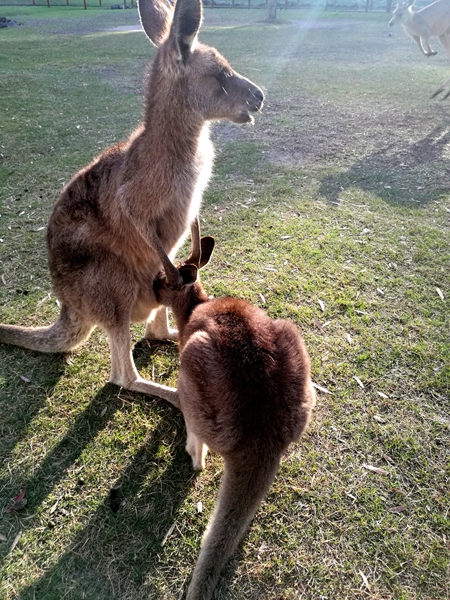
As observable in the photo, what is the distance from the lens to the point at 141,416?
244 centimetres

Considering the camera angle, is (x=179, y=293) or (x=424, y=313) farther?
(x=424, y=313)

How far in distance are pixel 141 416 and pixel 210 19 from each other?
2345 cm

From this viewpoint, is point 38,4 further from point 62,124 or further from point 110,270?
point 110,270

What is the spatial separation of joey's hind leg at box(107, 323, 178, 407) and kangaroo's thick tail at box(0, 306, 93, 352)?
23cm

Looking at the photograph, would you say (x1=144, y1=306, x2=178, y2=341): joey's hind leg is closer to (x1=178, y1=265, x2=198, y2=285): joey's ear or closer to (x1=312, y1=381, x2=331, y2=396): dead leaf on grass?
(x1=178, y1=265, x2=198, y2=285): joey's ear

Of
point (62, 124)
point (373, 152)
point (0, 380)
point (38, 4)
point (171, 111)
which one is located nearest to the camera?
point (171, 111)

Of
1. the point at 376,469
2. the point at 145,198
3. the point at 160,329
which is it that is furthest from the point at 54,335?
the point at 376,469

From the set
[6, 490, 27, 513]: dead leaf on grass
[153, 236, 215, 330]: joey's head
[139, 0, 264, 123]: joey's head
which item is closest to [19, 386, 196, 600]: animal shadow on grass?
[6, 490, 27, 513]: dead leaf on grass

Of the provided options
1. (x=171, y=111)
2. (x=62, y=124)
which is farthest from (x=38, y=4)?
(x=171, y=111)

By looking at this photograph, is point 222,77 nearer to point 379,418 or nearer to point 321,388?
point 321,388

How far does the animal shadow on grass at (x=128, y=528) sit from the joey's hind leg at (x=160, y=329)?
2.28 feet

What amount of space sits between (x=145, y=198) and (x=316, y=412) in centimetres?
154

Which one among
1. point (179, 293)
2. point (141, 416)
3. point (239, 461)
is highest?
point (179, 293)

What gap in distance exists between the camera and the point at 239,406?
1.77 metres
